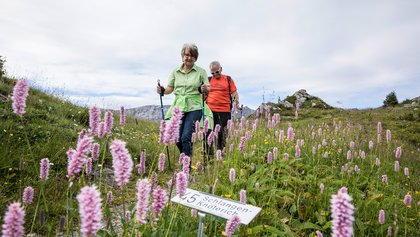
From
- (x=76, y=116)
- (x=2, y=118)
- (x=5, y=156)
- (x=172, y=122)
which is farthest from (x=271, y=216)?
(x=76, y=116)

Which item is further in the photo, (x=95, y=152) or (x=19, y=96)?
(x=95, y=152)

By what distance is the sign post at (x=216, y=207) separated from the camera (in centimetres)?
244

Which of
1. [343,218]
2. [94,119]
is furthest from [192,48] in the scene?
[343,218]

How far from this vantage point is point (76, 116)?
991 centimetres

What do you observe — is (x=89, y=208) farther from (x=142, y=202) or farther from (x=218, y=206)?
(x=218, y=206)

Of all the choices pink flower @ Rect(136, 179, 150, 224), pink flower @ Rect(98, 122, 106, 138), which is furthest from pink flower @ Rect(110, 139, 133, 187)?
pink flower @ Rect(98, 122, 106, 138)

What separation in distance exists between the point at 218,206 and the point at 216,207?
2cm

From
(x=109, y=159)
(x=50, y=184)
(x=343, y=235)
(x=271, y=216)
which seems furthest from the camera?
(x=109, y=159)

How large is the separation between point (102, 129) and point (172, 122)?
628 mm

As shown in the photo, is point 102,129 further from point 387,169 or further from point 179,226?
point 387,169

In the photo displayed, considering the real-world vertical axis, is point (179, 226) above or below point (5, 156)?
below

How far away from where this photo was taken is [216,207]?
2523mm

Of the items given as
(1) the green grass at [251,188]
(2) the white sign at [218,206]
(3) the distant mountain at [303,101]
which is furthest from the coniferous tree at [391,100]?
(2) the white sign at [218,206]

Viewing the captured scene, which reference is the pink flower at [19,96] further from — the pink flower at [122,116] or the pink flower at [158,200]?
the pink flower at [122,116]
